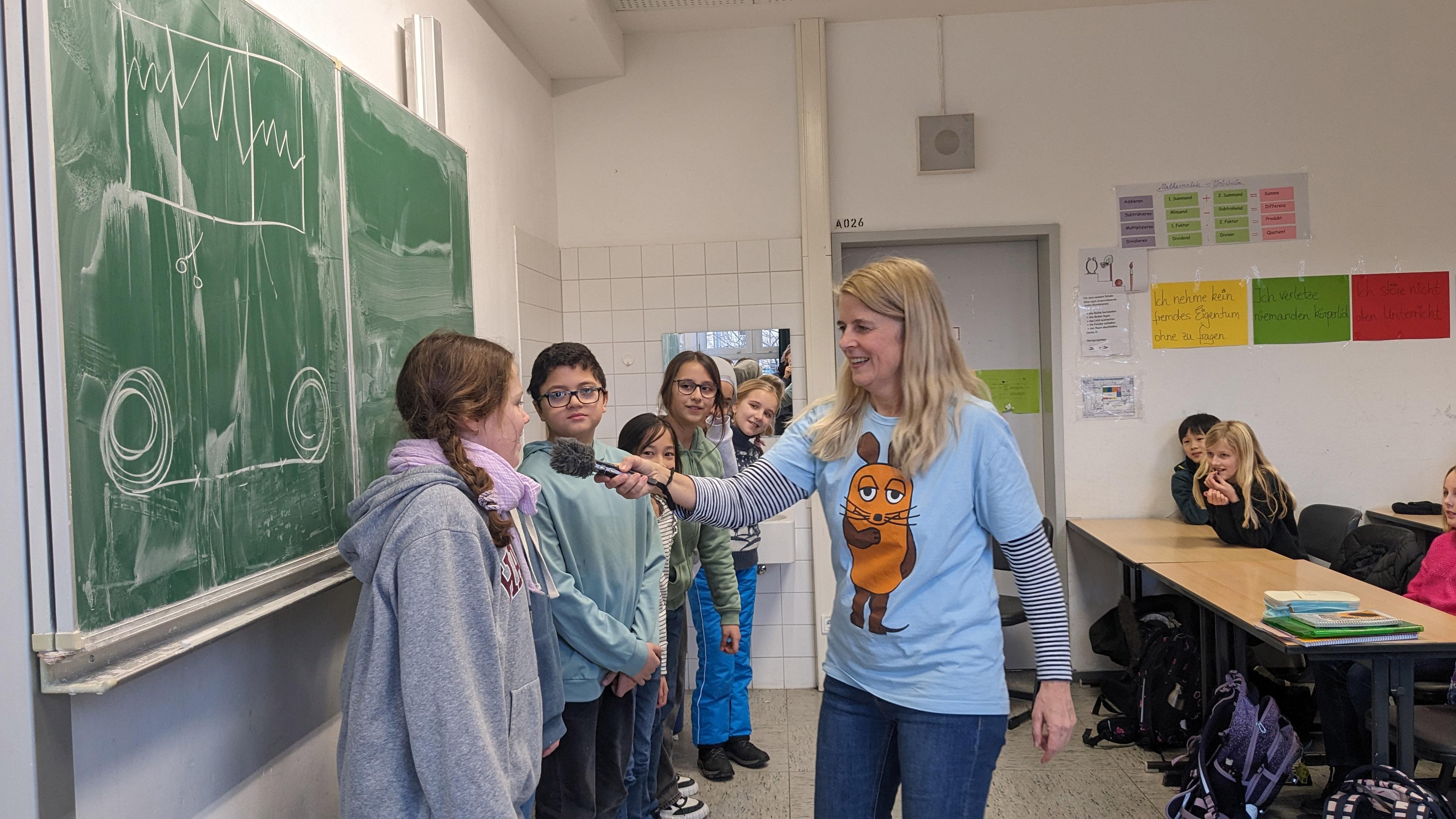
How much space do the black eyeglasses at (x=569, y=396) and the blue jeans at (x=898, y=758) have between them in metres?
0.85

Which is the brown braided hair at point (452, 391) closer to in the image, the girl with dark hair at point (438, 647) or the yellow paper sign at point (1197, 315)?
the girl with dark hair at point (438, 647)

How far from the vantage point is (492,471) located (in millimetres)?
1650

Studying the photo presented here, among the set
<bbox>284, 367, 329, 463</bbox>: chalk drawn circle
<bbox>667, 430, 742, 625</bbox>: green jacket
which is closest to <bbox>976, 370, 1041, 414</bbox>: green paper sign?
<bbox>667, 430, 742, 625</bbox>: green jacket

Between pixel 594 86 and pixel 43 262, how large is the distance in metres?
3.38

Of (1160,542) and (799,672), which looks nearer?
(1160,542)

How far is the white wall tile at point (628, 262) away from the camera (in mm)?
4289

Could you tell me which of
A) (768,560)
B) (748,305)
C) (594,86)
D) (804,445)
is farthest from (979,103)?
(804,445)

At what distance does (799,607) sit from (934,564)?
9.02 ft

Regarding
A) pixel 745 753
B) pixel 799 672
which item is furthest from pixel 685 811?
pixel 799 672

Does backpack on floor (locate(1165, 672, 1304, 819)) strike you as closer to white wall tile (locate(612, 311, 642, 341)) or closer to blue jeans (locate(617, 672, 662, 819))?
blue jeans (locate(617, 672, 662, 819))

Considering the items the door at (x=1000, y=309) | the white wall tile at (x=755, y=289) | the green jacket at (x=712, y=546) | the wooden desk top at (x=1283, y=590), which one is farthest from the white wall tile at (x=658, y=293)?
the wooden desk top at (x=1283, y=590)

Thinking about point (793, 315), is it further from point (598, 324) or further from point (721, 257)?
point (598, 324)

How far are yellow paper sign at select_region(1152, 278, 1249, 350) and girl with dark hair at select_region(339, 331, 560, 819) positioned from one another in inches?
136

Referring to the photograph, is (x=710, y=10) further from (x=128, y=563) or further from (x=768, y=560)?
(x=128, y=563)
